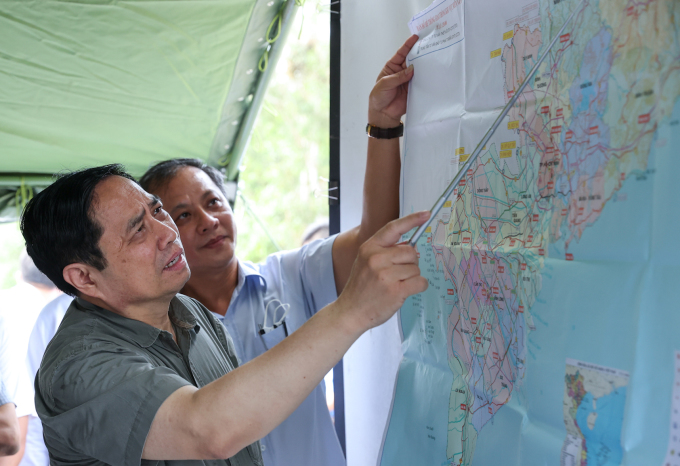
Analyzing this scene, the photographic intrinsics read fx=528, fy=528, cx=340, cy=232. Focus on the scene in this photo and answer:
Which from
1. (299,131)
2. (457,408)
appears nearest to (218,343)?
Answer: (457,408)

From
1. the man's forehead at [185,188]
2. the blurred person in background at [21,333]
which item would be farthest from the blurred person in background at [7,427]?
the man's forehead at [185,188]

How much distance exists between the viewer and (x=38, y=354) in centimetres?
224

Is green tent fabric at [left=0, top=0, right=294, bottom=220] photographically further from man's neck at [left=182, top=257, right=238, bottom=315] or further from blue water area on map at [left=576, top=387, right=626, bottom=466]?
blue water area on map at [left=576, top=387, right=626, bottom=466]

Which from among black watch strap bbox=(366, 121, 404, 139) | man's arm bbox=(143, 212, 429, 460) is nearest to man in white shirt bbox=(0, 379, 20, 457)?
man's arm bbox=(143, 212, 429, 460)

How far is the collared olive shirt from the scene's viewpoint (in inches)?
31.6

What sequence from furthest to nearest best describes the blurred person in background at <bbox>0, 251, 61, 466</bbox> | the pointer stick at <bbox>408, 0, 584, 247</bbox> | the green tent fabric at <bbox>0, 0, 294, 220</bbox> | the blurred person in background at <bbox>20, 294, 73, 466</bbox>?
the blurred person in background at <bbox>20, 294, 73, 466</bbox>, the blurred person in background at <bbox>0, 251, 61, 466</bbox>, the green tent fabric at <bbox>0, 0, 294, 220</bbox>, the pointer stick at <bbox>408, 0, 584, 247</bbox>

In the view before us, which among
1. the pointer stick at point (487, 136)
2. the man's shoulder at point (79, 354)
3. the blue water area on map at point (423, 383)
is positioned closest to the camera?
the pointer stick at point (487, 136)

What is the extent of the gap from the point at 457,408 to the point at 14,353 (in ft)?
5.73

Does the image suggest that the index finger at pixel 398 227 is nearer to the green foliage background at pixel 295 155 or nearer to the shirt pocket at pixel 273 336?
the shirt pocket at pixel 273 336

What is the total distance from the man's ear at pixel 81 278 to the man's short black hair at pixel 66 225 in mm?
13

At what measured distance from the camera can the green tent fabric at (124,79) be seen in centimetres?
145

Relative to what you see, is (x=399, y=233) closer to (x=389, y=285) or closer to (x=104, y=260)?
(x=389, y=285)

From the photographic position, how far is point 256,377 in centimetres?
76

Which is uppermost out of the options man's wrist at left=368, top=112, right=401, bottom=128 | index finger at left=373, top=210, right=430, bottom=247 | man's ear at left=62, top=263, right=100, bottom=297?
man's wrist at left=368, top=112, right=401, bottom=128
